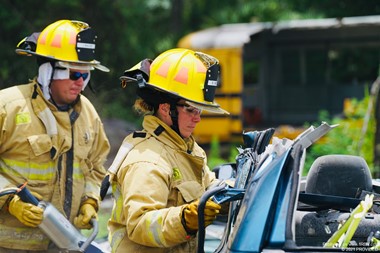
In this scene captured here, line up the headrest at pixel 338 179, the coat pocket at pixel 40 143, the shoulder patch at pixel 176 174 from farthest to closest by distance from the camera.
A: the coat pocket at pixel 40 143, the headrest at pixel 338 179, the shoulder patch at pixel 176 174

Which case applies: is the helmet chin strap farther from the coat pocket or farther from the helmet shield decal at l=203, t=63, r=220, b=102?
the coat pocket

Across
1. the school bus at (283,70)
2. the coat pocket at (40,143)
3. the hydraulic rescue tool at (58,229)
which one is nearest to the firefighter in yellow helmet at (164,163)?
the hydraulic rescue tool at (58,229)

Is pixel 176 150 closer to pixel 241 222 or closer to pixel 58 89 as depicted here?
Answer: pixel 241 222

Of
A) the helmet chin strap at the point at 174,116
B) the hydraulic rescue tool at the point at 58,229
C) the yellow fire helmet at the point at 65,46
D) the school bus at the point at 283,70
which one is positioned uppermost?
the yellow fire helmet at the point at 65,46

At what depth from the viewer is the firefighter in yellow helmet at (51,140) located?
557cm

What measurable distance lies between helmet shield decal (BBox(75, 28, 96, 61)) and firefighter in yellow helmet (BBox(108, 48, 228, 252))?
1315 millimetres

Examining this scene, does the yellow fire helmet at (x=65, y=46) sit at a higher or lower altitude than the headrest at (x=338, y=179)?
higher

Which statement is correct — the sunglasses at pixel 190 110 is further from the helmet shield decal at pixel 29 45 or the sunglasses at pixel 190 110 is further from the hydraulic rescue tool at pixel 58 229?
the helmet shield decal at pixel 29 45

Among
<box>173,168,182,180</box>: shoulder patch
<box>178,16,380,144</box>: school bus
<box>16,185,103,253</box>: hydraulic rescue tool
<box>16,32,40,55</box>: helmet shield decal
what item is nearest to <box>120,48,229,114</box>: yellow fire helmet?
<box>173,168,182,180</box>: shoulder patch

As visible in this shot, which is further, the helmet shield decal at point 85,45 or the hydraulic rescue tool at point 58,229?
the helmet shield decal at point 85,45

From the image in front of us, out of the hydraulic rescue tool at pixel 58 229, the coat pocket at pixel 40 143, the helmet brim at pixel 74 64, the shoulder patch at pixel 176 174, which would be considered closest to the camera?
the shoulder patch at pixel 176 174

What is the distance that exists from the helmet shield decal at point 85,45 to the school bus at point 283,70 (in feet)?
34.7

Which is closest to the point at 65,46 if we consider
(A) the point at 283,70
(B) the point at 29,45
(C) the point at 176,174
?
(B) the point at 29,45

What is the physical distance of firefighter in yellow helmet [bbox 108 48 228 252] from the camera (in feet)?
12.9
